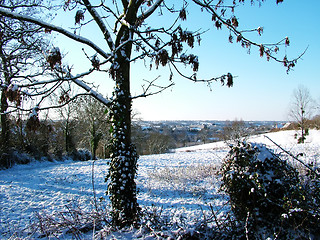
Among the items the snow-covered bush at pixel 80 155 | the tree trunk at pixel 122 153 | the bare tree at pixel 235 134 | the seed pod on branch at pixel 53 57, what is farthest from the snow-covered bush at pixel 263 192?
the snow-covered bush at pixel 80 155

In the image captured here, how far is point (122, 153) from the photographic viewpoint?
385 centimetres

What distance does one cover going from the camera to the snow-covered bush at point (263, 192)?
267 centimetres

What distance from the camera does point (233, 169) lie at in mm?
3305

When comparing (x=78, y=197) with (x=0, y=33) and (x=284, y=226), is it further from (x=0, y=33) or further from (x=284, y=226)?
(x=284, y=226)

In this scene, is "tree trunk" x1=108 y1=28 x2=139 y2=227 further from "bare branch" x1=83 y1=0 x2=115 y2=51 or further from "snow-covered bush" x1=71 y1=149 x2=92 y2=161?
"snow-covered bush" x1=71 y1=149 x2=92 y2=161

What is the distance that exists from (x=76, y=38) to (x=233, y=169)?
3573 mm

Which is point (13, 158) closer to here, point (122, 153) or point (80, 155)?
point (80, 155)

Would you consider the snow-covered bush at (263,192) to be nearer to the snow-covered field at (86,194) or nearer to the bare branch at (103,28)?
the snow-covered field at (86,194)

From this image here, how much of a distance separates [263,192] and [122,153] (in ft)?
7.86

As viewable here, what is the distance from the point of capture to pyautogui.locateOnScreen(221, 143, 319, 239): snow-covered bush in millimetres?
2672

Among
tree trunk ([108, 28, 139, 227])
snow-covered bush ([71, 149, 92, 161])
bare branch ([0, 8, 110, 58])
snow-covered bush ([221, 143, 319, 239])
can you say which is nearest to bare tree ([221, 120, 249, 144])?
snow-covered bush ([221, 143, 319, 239])

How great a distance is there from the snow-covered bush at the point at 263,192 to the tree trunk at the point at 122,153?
68.0 inches

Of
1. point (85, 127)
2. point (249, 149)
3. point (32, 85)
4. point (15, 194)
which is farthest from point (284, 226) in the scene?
point (85, 127)

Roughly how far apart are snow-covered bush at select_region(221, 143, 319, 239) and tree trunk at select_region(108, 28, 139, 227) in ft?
5.66
